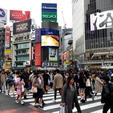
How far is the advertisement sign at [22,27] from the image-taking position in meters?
79.2

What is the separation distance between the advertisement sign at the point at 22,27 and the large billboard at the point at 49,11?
495 inches

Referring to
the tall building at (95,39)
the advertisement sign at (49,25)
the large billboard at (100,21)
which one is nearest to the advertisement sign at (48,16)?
the advertisement sign at (49,25)

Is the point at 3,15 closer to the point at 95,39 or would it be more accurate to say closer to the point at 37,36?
the point at 37,36

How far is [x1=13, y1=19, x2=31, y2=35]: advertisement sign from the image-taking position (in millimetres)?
79206

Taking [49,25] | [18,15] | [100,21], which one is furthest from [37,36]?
[100,21]

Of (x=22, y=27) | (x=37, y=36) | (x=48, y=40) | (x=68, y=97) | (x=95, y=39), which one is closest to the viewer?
(x=68, y=97)

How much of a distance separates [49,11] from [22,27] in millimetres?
19308

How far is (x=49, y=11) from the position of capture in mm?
66562

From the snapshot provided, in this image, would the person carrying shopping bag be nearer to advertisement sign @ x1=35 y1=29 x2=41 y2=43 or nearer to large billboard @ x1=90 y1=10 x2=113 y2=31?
large billboard @ x1=90 y1=10 x2=113 y2=31

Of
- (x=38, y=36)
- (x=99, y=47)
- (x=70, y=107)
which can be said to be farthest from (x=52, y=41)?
(x=70, y=107)

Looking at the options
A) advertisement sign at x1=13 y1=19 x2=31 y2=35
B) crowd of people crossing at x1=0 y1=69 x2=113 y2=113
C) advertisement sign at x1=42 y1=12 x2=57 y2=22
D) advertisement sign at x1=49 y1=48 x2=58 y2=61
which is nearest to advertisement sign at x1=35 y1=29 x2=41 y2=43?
advertisement sign at x1=42 y1=12 x2=57 y2=22

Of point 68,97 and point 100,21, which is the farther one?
point 100,21

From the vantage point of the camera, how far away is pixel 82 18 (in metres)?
63.8

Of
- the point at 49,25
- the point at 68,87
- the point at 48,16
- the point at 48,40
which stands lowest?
the point at 68,87
